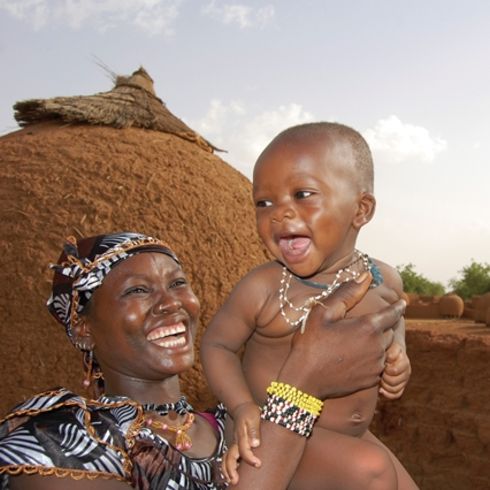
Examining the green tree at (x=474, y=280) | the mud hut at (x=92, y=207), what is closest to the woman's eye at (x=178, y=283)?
the mud hut at (x=92, y=207)

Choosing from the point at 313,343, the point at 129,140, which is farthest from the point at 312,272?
the point at 129,140

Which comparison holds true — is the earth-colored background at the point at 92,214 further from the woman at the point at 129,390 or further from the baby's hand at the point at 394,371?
the baby's hand at the point at 394,371

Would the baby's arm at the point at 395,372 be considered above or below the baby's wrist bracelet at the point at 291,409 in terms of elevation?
above

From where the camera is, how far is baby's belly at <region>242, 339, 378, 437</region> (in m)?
2.06

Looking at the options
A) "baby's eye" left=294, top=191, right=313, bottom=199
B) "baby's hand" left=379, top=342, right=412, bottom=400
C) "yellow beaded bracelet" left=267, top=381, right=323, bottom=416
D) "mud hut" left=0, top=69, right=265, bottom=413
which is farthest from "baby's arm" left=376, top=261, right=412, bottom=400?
"mud hut" left=0, top=69, right=265, bottom=413

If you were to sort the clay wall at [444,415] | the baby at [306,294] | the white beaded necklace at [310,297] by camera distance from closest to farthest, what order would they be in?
1. the baby at [306,294]
2. the white beaded necklace at [310,297]
3. the clay wall at [444,415]

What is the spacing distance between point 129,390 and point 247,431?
63 centimetres

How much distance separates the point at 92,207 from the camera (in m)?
4.14

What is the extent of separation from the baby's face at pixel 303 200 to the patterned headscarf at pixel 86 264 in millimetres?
555

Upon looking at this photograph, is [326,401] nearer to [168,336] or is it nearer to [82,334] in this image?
[168,336]

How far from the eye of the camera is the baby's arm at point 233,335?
2047mm

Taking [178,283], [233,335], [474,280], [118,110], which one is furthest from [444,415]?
[474,280]

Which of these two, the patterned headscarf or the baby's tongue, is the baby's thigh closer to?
the baby's tongue

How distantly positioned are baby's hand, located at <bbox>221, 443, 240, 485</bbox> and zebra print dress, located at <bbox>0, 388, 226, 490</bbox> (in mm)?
207
